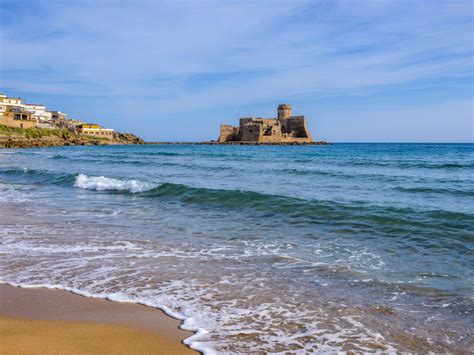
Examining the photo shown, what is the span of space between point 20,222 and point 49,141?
72248 mm

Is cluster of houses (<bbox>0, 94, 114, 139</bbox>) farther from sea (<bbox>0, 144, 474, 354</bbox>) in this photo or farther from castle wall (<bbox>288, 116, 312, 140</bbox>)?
sea (<bbox>0, 144, 474, 354</bbox>)

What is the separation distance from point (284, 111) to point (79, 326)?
112 meters

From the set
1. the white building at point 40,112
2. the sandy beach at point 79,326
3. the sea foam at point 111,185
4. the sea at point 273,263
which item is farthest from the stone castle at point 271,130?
the sandy beach at point 79,326

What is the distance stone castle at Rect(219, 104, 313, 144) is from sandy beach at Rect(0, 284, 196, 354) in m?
98.0

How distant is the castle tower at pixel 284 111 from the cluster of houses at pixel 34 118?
144 feet

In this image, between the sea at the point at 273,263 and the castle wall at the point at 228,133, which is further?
the castle wall at the point at 228,133

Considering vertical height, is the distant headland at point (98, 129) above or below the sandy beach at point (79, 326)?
above

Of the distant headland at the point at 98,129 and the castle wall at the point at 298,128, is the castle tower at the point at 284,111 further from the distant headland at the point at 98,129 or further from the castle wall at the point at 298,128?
the castle wall at the point at 298,128

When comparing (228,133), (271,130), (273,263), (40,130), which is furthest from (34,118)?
(273,263)

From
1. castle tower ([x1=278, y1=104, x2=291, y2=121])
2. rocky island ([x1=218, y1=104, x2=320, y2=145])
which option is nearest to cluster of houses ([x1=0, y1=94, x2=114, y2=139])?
rocky island ([x1=218, y1=104, x2=320, y2=145])

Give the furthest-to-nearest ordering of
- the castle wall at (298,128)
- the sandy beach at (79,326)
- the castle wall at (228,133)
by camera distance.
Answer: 1. the castle wall at (228,133)
2. the castle wall at (298,128)
3. the sandy beach at (79,326)

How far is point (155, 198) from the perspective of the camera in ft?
42.2

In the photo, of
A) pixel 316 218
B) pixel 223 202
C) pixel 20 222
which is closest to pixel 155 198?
pixel 223 202

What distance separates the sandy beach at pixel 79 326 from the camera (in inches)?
125
